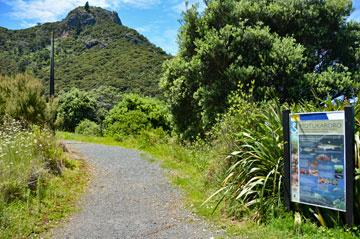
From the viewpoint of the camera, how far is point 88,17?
3895 inches

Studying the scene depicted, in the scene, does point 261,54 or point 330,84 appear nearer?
point 330,84

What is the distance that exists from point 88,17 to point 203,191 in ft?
316

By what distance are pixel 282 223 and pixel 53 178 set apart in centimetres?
545

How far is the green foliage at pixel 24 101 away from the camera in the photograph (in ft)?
43.6

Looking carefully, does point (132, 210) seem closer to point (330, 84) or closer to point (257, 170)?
point (257, 170)

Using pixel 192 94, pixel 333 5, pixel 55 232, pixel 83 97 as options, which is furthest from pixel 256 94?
pixel 83 97

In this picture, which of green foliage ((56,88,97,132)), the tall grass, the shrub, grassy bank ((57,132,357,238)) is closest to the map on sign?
the tall grass

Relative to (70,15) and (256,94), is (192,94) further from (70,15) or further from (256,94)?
(70,15)

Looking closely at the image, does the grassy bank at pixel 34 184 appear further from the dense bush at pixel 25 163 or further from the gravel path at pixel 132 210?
the gravel path at pixel 132 210

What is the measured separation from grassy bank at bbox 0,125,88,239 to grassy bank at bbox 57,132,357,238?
2.46 metres

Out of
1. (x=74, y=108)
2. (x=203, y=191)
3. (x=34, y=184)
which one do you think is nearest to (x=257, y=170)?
(x=203, y=191)

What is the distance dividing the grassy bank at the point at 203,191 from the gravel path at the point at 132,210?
0.92 ft

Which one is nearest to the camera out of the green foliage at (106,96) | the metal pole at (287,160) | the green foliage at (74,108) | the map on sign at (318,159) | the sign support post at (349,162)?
the sign support post at (349,162)

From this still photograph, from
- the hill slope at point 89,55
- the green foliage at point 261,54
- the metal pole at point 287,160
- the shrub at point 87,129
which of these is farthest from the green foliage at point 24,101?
the hill slope at point 89,55
